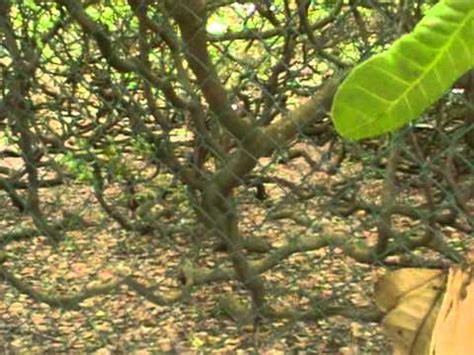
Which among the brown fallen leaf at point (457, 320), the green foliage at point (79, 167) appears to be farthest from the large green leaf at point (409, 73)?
the green foliage at point (79, 167)

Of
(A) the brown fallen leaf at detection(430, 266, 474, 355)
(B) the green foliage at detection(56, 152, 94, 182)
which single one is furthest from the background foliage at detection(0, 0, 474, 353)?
(A) the brown fallen leaf at detection(430, 266, 474, 355)

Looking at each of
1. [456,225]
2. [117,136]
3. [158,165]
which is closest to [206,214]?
[158,165]

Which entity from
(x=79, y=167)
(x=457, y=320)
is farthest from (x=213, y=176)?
(x=457, y=320)

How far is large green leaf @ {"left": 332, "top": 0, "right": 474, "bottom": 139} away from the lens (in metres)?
0.79

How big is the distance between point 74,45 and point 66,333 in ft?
3.10

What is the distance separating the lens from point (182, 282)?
3.06 metres

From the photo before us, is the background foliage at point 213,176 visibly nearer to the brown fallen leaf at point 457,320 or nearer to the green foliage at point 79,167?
the green foliage at point 79,167

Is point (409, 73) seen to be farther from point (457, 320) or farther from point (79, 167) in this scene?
point (79, 167)

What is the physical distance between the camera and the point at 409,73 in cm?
82

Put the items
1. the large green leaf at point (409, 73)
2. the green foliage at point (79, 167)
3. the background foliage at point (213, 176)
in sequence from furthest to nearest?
the green foliage at point (79, 167)
the background foliage at point (213, 176)
the large green leaf at point (409, 73)

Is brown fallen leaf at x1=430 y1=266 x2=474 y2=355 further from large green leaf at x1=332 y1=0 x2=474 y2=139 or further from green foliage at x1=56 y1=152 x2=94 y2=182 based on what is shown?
green foliage at x1=56 y1=152 x2=94 y2=182

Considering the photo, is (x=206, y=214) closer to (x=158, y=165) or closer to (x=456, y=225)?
(x=158, y=165)

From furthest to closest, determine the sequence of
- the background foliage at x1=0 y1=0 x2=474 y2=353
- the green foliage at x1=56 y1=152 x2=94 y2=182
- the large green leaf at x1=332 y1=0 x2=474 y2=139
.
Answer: the green foliage at x1=56 y1=152 x2=94 y2=182 → the background foliage at x1=0 y1=0 x2=474 y2=353 → the large green leaf at x1=332 y1=0 x2=474 y2=139

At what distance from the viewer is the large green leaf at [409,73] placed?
79 centimetres
